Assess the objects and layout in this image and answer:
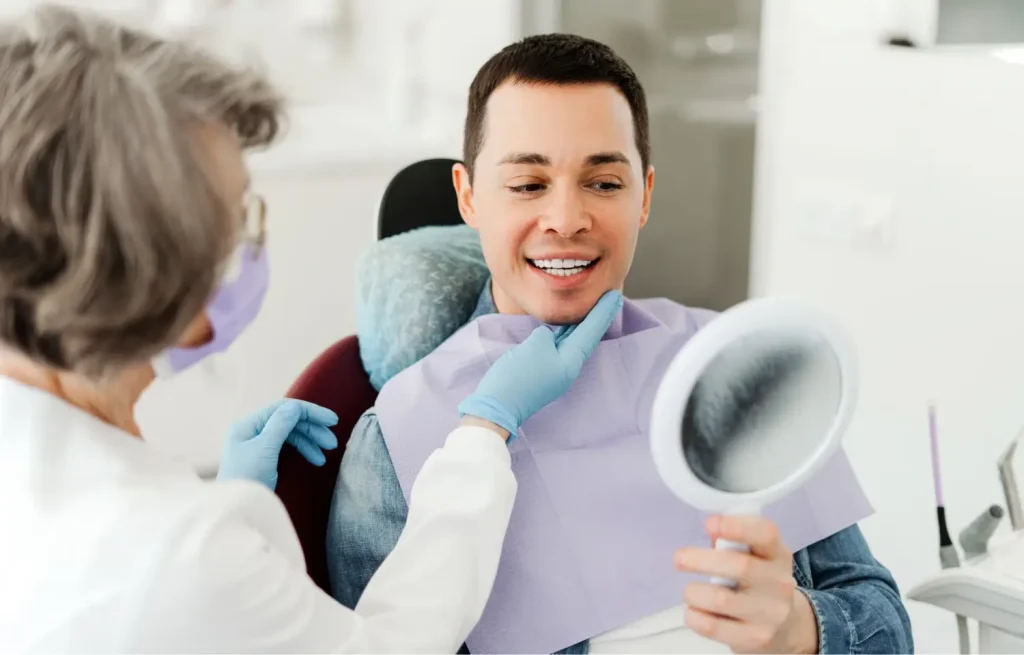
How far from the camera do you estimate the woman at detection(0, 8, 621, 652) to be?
62cm

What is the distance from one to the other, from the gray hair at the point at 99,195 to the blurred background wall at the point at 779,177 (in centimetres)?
17

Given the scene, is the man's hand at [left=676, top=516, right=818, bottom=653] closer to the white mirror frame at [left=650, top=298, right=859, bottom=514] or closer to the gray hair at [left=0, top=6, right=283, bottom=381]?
the white mirror frame at [left=650, top=298, right=859, bottom=514]

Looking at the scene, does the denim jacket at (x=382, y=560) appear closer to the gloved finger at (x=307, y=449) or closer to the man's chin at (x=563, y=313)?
the gloved finger at (x=307, y=449)

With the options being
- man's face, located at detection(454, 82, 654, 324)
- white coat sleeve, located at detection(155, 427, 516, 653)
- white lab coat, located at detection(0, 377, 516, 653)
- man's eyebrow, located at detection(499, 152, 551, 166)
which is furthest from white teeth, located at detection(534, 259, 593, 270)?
white lab coat, located at detection(0, 377, 516, 653)

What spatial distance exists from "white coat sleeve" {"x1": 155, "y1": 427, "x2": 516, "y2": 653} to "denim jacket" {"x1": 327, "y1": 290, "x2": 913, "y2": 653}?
154mm

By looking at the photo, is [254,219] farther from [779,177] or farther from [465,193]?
[779,177]

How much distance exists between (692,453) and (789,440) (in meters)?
0.09

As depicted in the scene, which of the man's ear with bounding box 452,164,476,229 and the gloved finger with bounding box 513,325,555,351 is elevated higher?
the man's ear with bounding box 452,164,476,229

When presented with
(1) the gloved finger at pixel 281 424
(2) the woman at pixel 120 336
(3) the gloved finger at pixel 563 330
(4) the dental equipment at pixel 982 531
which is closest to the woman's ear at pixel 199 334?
(2) the woman at pixel 120 336

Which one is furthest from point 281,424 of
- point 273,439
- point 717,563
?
point 717,563

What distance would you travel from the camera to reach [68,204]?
608 mm

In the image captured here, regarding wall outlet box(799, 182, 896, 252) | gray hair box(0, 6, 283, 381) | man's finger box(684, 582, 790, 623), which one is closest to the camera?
gray hair box(0, 6, 283, 381)

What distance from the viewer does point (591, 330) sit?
108cm

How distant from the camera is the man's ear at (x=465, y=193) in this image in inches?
48.0
